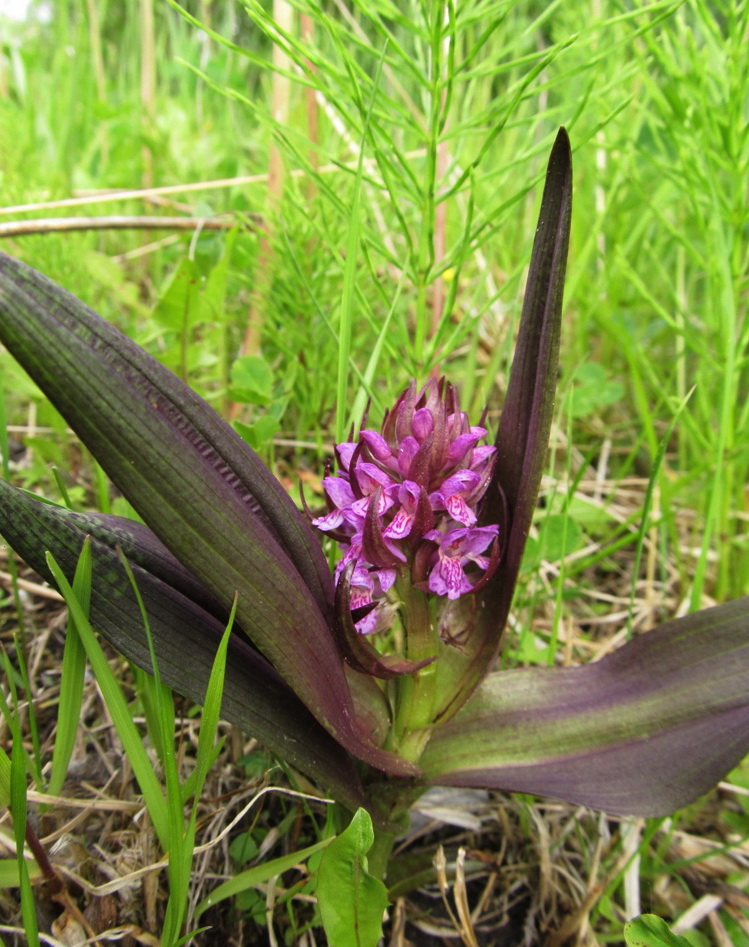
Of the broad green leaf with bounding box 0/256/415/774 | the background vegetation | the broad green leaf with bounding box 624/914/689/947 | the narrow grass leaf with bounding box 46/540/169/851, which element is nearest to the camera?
the broad green leaf with bounding box 0/256/415/774

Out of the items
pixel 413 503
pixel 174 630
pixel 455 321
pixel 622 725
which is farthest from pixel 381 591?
pixel 455 321

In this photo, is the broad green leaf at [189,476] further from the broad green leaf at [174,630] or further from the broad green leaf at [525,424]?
the broad green leaf at [525,424]

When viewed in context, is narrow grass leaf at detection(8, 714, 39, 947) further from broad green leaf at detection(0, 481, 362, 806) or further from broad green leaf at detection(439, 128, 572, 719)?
broad green leaf at detection(439, 128, 572, 719)

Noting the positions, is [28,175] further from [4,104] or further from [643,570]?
[643,570]

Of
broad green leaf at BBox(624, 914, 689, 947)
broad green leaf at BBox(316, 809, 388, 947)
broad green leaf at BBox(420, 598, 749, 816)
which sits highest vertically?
broad green leaf at BBox(420, 598, 749, 816)

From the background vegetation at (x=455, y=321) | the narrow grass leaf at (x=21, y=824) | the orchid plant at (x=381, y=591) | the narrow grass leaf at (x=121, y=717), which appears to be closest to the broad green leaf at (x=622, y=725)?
the orchid plant at (x=381, y=591)

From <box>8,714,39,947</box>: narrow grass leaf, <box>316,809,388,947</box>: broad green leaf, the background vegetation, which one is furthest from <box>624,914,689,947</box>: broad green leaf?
<box>8,714,39,947</box>: narrow grass leaf
